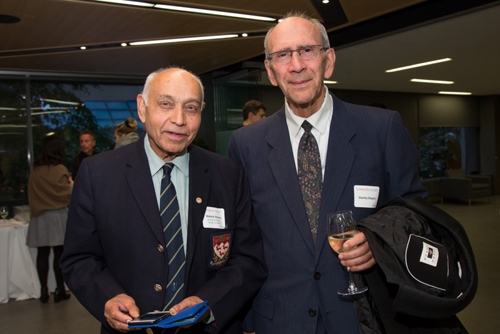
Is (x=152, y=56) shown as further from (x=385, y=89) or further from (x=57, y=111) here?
(x=385, y=89)

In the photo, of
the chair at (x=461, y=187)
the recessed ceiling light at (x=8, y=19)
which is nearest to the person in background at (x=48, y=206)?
the recessed ceiling light at (x=8, y=19)

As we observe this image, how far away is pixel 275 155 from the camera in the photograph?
5.98ft

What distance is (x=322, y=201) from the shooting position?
1706mm

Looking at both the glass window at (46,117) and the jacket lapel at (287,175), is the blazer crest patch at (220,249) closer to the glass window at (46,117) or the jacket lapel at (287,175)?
the jacket lapel at (287,175)

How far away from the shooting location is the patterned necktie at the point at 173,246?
1.65m

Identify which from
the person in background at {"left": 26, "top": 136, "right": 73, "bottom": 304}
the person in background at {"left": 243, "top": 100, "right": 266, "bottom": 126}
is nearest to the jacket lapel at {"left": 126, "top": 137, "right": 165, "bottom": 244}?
the person in background at {"left": 243, "top": 100, "right": 266, "bottom": 126}

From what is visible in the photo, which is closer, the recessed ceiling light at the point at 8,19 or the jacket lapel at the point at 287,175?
the jacket lapel at the point at 287,175

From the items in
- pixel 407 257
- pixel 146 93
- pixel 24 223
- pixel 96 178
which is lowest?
pixel 24 223

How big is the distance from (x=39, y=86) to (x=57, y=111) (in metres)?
0.61

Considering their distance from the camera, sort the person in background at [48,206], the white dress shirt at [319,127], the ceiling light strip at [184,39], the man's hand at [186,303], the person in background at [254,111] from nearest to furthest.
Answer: the man's hand at [186,303] → the white dress shirt at [319,127] → the person in background at [254,111] → the person in background at [48,206] → the ceiling light strip at [184,39]

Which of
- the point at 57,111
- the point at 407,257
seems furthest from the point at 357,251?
the point at 57,111

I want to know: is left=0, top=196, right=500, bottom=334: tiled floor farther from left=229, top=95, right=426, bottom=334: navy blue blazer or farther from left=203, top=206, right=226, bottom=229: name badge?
left=203, top=206, right=226, bottom=229: name badge

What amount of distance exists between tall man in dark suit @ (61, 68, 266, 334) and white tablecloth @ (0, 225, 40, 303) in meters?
4.96

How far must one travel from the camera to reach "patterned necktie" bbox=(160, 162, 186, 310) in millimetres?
1646
